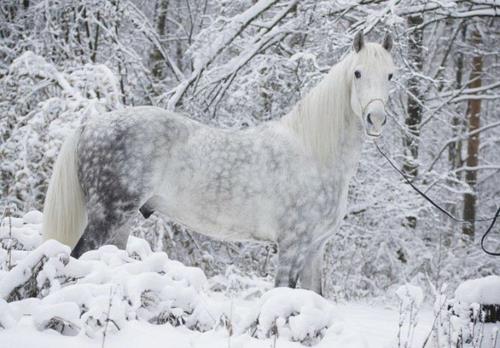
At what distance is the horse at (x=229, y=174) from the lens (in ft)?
12.2

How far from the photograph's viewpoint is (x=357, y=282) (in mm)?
7770

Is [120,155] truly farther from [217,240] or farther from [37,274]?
[217,240]

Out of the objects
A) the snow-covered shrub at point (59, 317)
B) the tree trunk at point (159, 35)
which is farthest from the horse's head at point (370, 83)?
the tree trunk at point (159, 35)

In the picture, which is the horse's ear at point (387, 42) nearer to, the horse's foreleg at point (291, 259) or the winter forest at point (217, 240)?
Result: the winter forest at point (217, 240)

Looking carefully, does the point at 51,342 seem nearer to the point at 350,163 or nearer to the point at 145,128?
the point at 145,128

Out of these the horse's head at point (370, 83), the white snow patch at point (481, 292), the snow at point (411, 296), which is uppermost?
the horse's head at point (370, 83)

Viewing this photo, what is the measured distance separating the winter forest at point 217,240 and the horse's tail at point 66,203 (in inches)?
10.6

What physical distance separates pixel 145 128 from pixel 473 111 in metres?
9.98

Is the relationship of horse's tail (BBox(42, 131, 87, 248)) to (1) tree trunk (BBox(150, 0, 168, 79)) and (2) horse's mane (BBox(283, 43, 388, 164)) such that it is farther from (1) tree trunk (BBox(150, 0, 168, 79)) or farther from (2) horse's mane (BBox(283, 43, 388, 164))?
Result: (1) tree trunk (BBox(150, 0, 168, 79))

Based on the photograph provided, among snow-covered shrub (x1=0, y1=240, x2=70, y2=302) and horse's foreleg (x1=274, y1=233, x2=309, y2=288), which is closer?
snow-covered shrub (x1=0, y1=240, x2=70, y2=302)

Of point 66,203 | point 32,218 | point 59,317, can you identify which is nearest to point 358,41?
point 66,203

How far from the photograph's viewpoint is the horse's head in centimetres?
349

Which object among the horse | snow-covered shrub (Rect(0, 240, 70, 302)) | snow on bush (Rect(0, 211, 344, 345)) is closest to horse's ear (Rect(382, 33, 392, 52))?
the horse

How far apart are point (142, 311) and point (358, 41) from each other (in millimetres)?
2387
